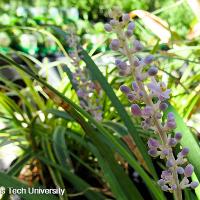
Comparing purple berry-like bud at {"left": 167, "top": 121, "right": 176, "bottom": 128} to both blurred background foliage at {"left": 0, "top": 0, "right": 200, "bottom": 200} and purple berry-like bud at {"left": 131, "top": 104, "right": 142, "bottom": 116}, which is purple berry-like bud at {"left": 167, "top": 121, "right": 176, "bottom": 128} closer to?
purple berry-like bud at {"left": 131, "top": 104, "right": 142, "bottom": 116}

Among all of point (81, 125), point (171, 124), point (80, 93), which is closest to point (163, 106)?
point (171, 124)

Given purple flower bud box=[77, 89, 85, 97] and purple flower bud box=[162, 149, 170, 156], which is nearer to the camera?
purple flower bud box=[162, 149, 170, 156]

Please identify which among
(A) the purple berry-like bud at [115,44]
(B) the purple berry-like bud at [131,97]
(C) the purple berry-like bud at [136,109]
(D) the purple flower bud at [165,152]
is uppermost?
(A) the purple berry-like bud at [115,44]

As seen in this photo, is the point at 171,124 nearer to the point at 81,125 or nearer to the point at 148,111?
the point at 148,111

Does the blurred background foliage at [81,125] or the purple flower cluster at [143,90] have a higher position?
the blurred background foliage at [81,125]

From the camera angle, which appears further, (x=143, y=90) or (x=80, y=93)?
(x=80, y=93)

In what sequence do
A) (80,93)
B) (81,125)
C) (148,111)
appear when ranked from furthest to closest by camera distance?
(80,93)
(81,125)
(148,111)

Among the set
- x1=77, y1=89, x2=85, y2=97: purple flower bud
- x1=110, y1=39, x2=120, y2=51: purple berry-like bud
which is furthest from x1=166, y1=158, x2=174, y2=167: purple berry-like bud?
x1=77, y1=89, x2=85, y2=97: purple flower bud

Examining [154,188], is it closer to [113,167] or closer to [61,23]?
[113,167]

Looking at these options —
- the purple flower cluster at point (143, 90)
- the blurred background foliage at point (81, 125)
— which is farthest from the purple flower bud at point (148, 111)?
the blurred background foliage at point (81, 125)

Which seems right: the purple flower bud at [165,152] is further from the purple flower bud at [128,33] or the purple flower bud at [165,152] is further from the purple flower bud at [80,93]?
the purple flower bud at [80,93]

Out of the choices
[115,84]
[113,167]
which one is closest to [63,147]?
[113,167]
